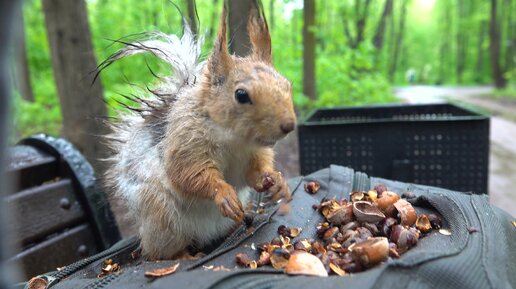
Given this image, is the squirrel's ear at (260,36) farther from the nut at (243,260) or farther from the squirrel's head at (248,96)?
the nut at (243,260)

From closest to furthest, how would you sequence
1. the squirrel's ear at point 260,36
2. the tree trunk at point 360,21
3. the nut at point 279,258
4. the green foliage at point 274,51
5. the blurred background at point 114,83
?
the nut at point 279,258 < the squirrel's ear at point 260,36 < the blurred background at point 114,83 < the green foliage at point 274,51 < the tree trunk at point 360,21

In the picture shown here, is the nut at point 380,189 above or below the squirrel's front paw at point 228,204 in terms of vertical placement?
below

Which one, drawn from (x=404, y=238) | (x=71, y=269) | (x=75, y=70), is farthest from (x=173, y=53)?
(x=75, y=70)

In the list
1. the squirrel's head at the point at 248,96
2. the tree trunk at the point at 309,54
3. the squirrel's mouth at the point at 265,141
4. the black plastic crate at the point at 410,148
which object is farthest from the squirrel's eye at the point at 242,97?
the tree trunk at the point at 309,54

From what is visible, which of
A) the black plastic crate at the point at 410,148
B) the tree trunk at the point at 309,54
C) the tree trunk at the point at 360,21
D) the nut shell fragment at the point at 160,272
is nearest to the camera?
the nut shell fragment at the point at 160,272

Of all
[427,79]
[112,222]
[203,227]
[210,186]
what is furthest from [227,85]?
[427,79]

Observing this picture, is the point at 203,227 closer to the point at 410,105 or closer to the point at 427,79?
the point at 410,105

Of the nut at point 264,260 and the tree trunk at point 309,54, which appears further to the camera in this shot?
the tree trunk at point 309,54

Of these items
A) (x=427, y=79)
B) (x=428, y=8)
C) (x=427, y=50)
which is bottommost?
(x=427, y=79)
